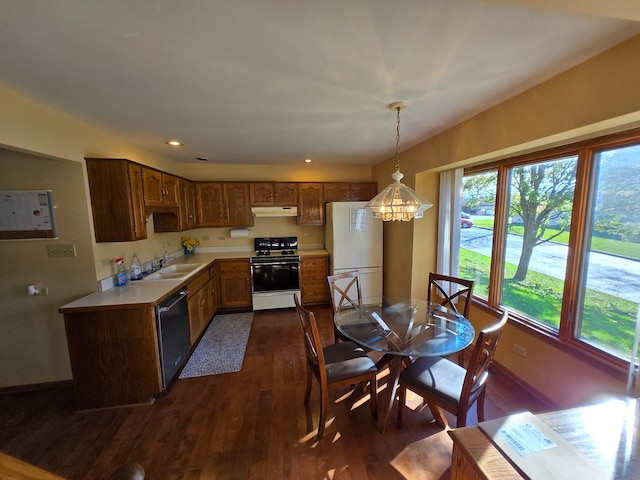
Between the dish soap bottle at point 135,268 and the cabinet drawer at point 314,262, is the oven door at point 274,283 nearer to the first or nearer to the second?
the cabinet drawer at point 314,262

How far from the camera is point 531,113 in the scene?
1676 mm

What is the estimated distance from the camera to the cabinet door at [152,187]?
8.34ft

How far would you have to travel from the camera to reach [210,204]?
4.04m

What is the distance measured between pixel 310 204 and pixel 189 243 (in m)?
2.12

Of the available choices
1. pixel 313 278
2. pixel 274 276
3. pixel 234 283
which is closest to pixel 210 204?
pixel 234 283

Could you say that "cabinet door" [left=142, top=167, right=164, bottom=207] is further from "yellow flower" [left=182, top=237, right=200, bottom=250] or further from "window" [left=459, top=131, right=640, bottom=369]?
"window" [left=459, top=131, right=640, bottom=369]

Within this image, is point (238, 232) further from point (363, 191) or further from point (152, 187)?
point (363, 191)

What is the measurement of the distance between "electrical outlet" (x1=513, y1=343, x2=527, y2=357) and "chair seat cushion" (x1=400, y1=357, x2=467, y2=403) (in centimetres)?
89

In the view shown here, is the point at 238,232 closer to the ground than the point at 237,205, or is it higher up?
closer to the ground

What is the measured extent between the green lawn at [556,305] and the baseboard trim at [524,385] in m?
0.57

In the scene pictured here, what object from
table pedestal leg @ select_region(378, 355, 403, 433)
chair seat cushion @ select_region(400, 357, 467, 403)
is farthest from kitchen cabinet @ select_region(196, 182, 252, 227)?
chair seat cushion @ select_region(400, 357, 467, 403)

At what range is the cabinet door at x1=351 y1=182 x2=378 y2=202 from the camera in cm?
434

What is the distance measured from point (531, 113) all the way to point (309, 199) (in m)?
3.04

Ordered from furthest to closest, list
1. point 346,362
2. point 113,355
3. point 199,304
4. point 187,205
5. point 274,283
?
point 274,283 → point 187,205 → point 199,304 → point 113,355 → point 346,362
